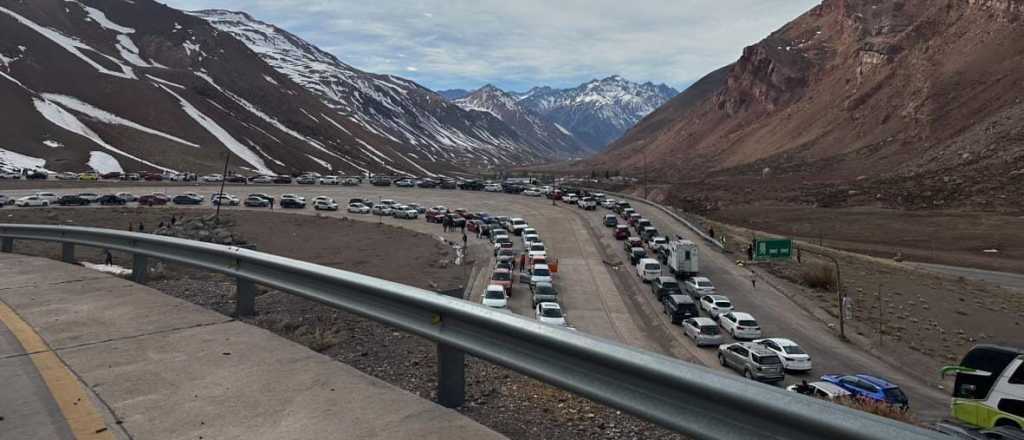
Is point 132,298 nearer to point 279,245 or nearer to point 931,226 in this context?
point 279,245

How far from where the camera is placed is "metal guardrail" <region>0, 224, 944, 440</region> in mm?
2616

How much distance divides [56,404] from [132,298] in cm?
423

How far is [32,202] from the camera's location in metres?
58.6

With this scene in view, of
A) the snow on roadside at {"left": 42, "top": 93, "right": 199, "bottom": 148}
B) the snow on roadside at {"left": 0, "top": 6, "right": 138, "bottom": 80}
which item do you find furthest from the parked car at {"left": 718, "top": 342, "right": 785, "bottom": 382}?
the snow on roadside at {"left": 0, "top": 6, "right": 138, "bottom": 80}

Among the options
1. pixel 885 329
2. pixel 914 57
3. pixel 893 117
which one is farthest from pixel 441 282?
pixel 914 57

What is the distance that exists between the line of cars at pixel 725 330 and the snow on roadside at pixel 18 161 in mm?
86659

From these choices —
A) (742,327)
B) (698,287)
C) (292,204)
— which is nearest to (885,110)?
(698,287)

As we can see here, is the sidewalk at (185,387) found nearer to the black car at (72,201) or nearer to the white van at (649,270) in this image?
the white van at (649,270)

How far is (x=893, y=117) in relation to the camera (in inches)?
4117

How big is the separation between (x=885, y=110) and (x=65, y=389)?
123904 mm

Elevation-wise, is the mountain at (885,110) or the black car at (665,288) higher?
the mountain at (885,110)

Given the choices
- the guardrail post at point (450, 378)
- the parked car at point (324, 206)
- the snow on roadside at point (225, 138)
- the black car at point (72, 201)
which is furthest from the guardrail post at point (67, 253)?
the snow on roadside at point (225, 138)

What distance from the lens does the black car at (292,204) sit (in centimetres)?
7444

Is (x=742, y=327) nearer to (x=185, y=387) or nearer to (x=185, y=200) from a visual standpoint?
(x=185, y=387)
